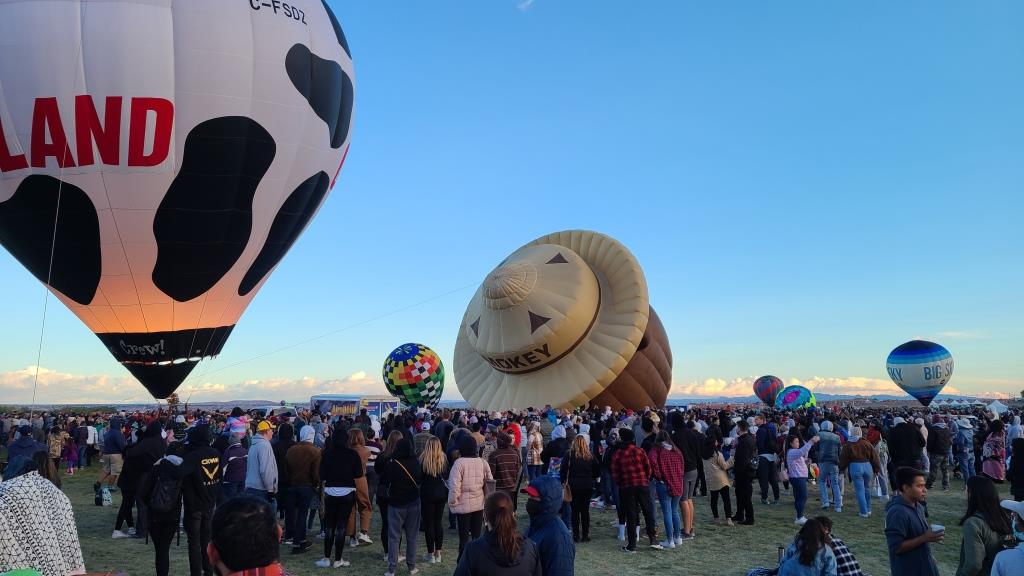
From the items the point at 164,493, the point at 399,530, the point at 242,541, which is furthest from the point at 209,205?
the point at 242,541

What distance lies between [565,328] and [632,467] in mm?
12836

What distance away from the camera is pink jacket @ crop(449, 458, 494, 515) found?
730 cm

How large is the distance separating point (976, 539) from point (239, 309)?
14892 millimetres

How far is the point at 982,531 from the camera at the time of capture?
12.8ft

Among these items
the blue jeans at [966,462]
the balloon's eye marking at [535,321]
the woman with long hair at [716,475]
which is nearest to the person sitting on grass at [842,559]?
the woman with long hair at [716,475]

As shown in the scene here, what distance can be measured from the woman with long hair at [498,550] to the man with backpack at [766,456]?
8407 millimetres

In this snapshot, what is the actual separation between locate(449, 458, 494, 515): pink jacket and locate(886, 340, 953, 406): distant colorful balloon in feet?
142

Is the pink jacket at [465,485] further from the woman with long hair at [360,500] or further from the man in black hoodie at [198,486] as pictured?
the man in black hoodie at [198,486]

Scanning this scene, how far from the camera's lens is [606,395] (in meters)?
22.5

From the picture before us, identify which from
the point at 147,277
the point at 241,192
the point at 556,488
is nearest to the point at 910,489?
the point at 556,488

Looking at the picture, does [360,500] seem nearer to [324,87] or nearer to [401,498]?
[401,498]

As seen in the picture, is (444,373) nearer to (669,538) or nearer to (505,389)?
(505,389)

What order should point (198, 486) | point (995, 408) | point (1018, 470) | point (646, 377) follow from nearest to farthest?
1. point (198, 486)
2. point (1018, 470)
3. point (995, 408)
4. point (646, 377)

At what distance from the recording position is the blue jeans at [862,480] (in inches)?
388
